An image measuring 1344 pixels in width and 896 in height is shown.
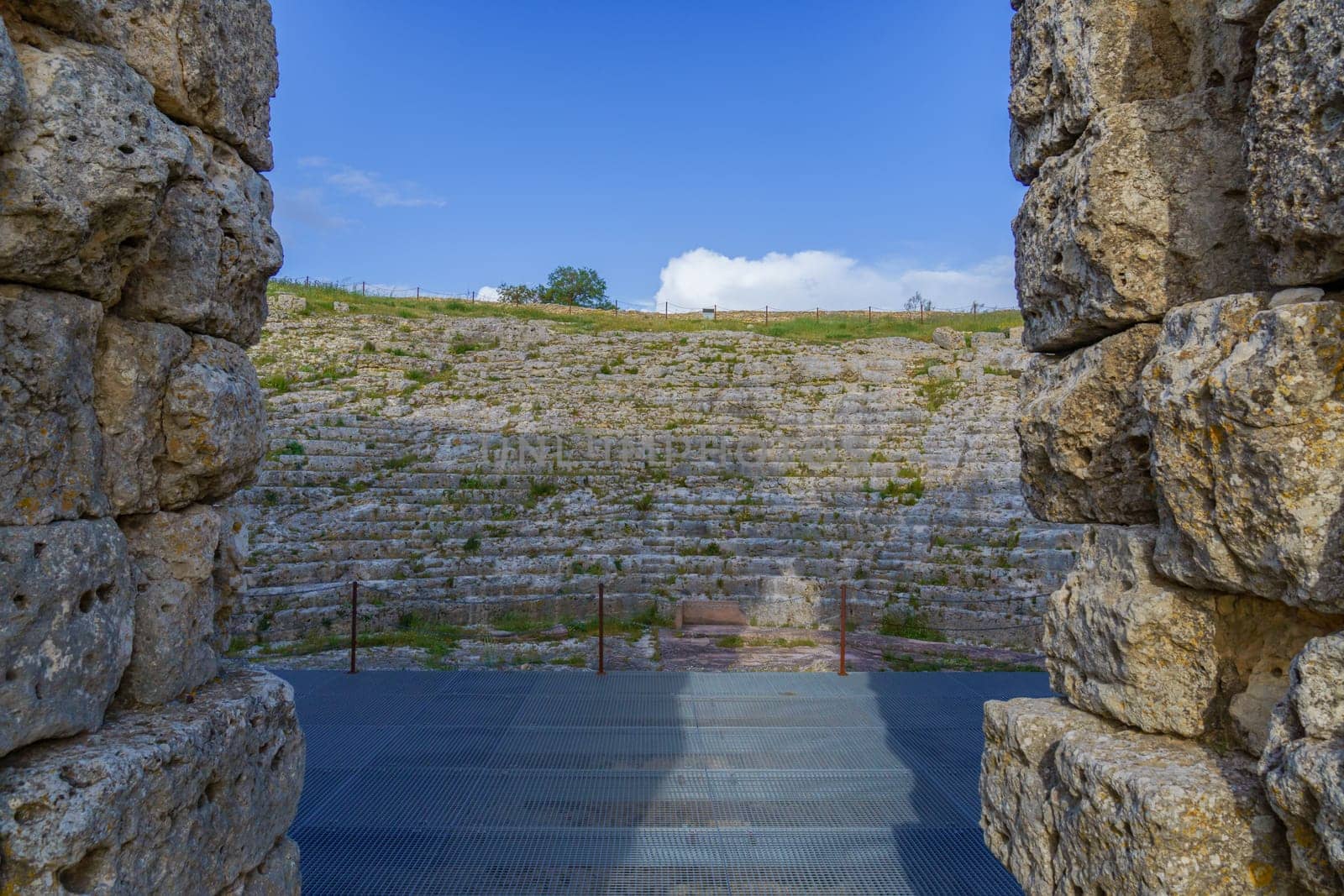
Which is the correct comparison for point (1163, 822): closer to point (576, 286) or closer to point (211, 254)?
point (211, 254)

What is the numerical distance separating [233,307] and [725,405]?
14.5 m

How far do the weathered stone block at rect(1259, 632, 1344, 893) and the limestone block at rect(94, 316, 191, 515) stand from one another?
2666 millimetres

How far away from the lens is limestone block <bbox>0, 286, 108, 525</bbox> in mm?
1865

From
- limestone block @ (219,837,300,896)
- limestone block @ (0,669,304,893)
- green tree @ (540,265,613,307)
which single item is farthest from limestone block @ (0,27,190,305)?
green tree @ (540,265,613,307)

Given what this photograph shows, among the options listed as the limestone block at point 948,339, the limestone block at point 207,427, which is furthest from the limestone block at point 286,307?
the limestone block at point 207,427

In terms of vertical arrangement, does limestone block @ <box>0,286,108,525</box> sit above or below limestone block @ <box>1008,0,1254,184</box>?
below

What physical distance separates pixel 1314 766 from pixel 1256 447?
627 mm

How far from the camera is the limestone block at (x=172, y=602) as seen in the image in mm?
→ 2338

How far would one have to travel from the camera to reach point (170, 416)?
96.3 inches

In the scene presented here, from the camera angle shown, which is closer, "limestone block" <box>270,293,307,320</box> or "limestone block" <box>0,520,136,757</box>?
"limestone block" <box>0,520,136,757</box>

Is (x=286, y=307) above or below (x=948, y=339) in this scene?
above

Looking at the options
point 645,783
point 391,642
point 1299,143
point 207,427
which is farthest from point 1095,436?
point 391,642

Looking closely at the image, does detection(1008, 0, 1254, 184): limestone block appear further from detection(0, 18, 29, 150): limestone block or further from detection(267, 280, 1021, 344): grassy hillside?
detection(267, 280, 1021, 344): grassy hillside

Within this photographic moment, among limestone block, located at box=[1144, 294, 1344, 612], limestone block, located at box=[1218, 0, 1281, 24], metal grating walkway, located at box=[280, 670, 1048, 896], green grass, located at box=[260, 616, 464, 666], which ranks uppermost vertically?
limestone block, located at box=[1218, 0, 1281, 24]
